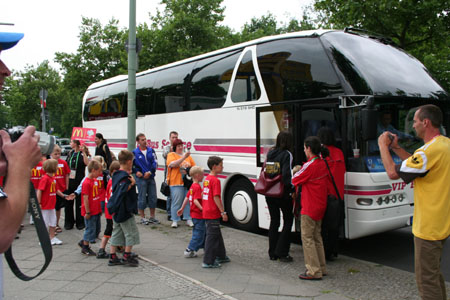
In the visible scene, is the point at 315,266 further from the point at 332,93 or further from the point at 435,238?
the point at 332,93

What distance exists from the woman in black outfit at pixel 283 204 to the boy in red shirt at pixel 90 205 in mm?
2776

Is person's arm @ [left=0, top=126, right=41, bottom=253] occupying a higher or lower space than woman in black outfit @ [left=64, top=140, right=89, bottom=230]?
higher

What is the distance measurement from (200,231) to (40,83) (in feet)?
139

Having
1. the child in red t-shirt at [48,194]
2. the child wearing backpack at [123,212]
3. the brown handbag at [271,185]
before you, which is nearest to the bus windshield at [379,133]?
the brown handbag at [271,185]

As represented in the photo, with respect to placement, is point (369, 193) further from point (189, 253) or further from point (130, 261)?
point (130, 261)

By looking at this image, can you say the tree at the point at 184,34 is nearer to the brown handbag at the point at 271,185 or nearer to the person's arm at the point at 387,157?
the brown handbag at the point at 271,185

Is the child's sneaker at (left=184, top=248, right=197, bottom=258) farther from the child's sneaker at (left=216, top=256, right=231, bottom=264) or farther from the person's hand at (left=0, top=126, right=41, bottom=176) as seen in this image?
the person's hand at (left=0, top=126, right=41, bottom=176)

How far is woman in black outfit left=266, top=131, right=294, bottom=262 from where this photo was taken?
5676 millimetres

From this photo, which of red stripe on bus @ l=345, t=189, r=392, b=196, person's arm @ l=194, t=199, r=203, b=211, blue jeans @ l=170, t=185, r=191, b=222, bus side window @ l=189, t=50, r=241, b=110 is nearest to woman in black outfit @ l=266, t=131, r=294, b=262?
red stripe on bus @ l=345, t=189, r=392, b=196

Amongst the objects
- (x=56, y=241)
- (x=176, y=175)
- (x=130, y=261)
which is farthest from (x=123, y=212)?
(x=176, y=175)

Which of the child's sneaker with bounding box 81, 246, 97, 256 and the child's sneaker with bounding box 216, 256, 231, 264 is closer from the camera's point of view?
the child's sneaker with bounding box 216, 256, 231, 264

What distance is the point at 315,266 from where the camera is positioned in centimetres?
500

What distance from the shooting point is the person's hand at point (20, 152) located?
1.74 m

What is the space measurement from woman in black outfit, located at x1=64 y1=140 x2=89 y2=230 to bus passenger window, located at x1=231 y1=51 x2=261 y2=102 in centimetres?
351
